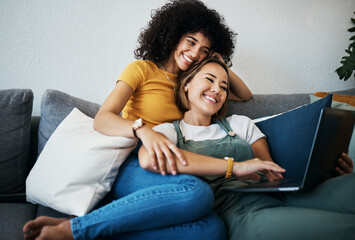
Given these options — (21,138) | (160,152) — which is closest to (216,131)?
(160,152)

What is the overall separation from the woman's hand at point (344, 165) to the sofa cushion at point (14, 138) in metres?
1.41

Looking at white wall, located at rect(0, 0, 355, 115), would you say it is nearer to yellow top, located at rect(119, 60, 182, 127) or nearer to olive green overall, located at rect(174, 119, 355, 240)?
yellow top, located at rect(119, 60, 182, 127)

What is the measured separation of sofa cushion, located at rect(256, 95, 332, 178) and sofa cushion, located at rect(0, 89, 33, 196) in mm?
1232

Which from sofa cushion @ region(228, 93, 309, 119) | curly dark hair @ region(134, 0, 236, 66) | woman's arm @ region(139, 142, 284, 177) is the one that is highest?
curly dark hair @ region(134, 0, 236, 66)

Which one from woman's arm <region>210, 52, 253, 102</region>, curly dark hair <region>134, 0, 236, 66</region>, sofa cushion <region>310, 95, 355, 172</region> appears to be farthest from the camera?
woman's arm <region>210, 52, 253, 102</region>

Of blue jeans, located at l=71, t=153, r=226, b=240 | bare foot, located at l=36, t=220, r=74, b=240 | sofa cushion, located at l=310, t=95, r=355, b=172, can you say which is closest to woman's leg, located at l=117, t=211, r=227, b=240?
blue jeans, located at l=71, t=153, r=226, b=240

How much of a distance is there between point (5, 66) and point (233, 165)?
139 centimetres

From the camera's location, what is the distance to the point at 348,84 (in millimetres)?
2227

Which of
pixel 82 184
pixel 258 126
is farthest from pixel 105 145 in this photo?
pixel 258 126

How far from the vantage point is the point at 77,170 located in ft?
3.28

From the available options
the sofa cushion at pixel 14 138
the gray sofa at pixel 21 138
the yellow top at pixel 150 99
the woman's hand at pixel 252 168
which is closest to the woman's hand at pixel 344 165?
the woman's hand at pixel 252 168

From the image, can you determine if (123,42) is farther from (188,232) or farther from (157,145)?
(188,232)

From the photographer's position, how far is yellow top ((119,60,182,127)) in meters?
1.36

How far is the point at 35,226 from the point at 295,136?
43.6 inches
